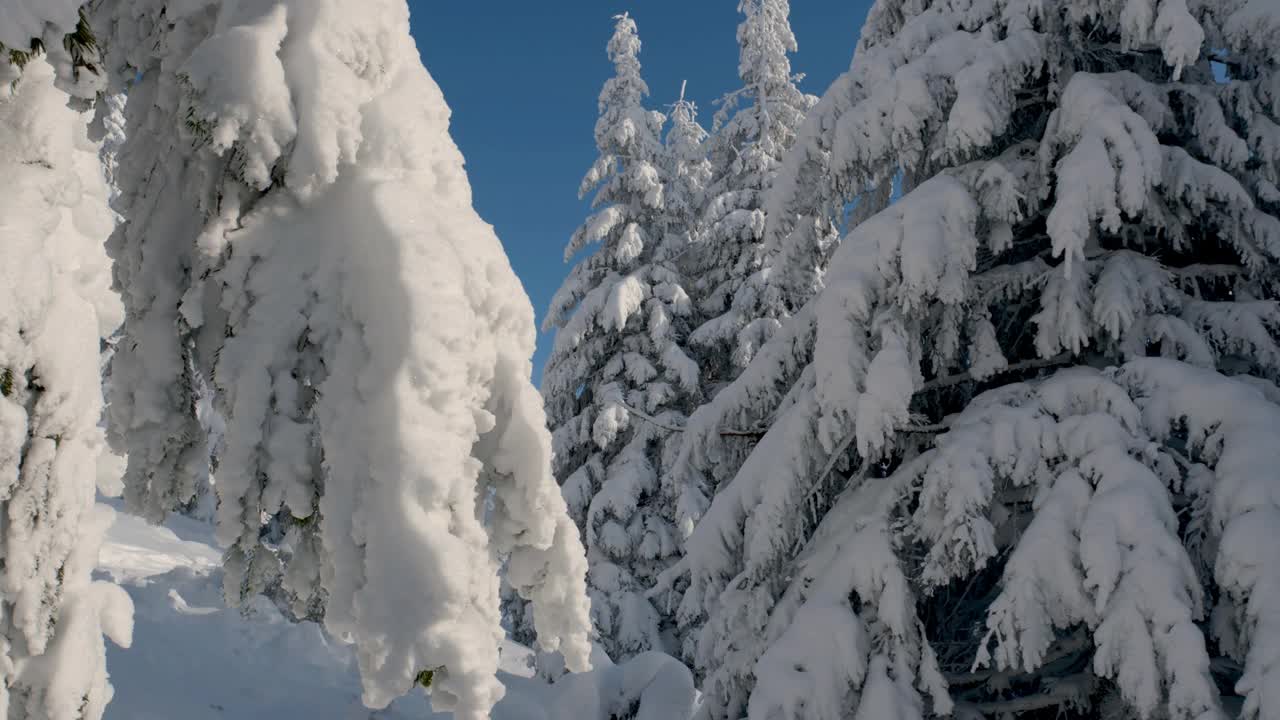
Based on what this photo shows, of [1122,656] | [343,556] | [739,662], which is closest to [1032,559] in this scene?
[1122,656]

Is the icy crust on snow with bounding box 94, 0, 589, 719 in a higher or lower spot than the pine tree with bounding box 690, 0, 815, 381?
lower

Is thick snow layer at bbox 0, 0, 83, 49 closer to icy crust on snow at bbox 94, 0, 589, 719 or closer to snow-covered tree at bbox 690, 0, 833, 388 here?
icy crust on snow at bbox 94, 0, 589, 719

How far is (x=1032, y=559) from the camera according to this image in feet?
14.5

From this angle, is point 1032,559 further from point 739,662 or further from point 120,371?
point 120,371

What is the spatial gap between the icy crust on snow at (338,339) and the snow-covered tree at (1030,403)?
9.44ft

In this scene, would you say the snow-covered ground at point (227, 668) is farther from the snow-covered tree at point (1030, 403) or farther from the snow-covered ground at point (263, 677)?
the snow-covered tree at point (1030, 403)

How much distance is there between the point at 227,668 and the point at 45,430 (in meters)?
12.0

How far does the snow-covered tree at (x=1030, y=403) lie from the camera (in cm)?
429

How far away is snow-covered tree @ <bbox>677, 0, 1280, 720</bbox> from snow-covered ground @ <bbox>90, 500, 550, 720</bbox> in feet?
26.5

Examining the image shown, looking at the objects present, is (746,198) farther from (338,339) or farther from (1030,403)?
(338,339)

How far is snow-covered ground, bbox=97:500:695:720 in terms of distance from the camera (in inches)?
445

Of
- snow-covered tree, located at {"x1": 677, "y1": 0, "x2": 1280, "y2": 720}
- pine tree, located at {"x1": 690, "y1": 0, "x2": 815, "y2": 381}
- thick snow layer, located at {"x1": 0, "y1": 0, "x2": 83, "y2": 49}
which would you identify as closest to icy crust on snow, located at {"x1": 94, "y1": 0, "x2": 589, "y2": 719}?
thick snow layer, located at {"x1": 0, "y1": 0, "x2": 83, "y2": 49}

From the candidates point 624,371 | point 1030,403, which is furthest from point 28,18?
point 624,371

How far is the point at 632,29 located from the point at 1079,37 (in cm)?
1514
